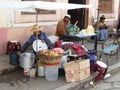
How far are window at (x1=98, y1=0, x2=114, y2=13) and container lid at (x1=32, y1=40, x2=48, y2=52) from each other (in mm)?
6966

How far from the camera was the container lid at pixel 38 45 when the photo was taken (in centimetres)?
805

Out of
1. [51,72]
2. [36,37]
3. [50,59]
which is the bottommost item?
[51,72]

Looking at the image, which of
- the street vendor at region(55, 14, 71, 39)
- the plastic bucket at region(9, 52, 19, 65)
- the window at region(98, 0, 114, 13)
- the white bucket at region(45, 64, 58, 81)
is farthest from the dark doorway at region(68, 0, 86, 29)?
the white bucket at region(45, 64, 58, 81)

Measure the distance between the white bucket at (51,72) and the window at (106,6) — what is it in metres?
7.87

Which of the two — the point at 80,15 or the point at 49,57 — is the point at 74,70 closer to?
the point at 49,57

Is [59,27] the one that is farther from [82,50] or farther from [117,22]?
[117,22]

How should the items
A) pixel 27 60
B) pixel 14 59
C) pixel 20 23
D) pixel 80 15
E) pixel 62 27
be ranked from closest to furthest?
pixel 27 60, pixel 14 59, pixel 20 23, pixel 62 27, pixel 80 15

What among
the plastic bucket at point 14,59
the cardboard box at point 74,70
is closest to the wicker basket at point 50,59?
the cardboard box at point 74,70

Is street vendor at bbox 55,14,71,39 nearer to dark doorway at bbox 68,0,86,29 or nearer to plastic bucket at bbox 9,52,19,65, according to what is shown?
plastic bucket at bbox 9,52,19,65

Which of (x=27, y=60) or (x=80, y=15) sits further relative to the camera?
(x=80, y=15)

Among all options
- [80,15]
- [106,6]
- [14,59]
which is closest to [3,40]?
[14,59]

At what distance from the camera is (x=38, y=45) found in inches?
320

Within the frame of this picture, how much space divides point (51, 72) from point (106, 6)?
28.5 ft

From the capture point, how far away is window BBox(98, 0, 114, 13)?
48.4ft
